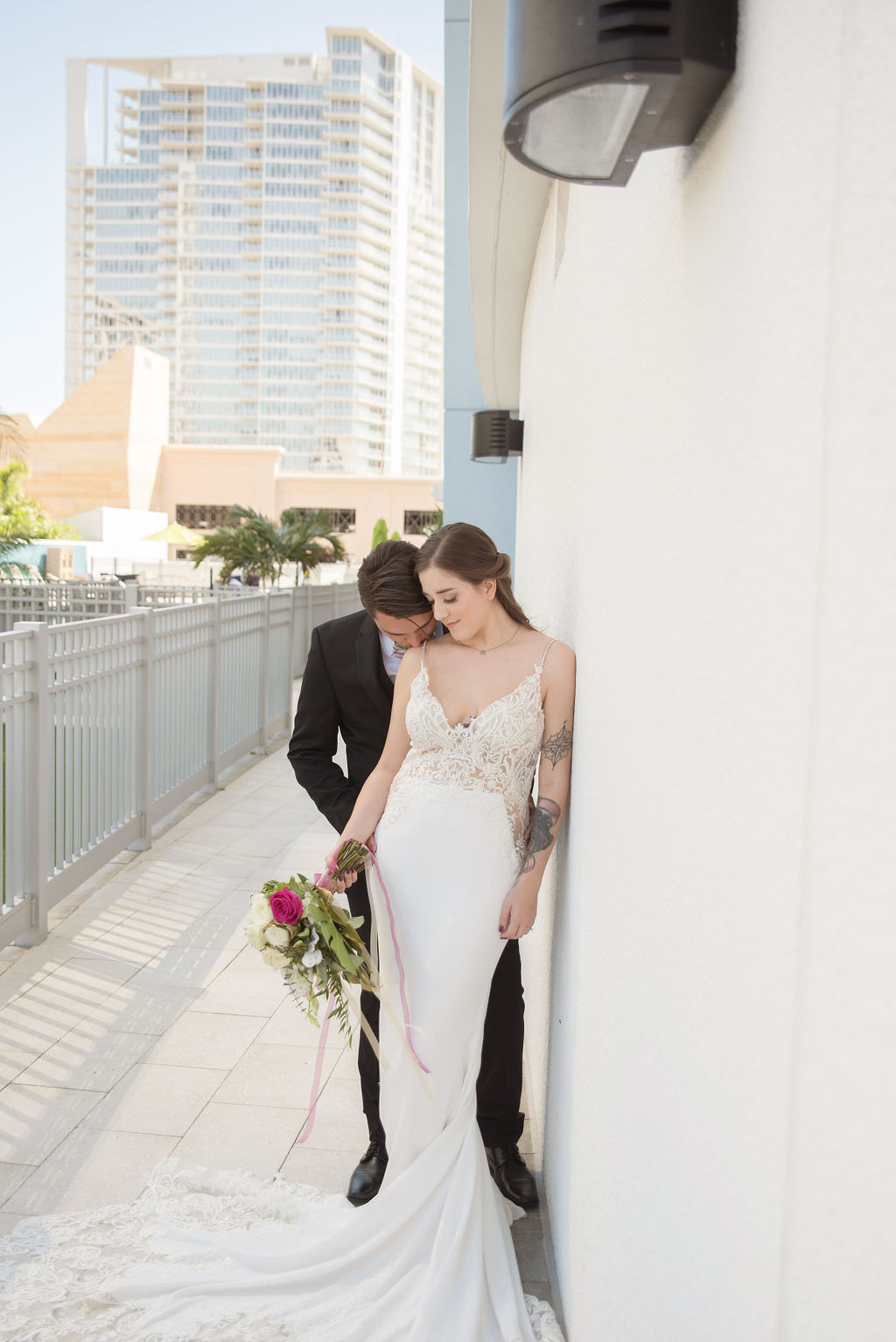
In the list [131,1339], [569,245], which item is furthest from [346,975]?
[569,245]

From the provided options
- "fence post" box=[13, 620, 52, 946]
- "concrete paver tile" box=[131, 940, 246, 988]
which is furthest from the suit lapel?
"fence post" box=[13, 620, 52, 946]

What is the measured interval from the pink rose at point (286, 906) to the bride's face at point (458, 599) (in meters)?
0.79

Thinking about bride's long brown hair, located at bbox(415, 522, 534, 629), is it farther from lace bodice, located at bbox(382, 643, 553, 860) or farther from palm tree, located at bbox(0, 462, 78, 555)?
palm tree, located at bbox(0, 462, 78, 555)

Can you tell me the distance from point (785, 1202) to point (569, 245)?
2687 millimetres

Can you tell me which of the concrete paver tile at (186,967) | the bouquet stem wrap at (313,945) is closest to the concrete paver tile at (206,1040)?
the concrete paver tile at (186,967)

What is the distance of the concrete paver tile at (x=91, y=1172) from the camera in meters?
3.22

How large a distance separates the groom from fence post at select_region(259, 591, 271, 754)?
23.8 feet

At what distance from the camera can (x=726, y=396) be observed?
1.27 m

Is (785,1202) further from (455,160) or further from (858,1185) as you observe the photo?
(455,160)

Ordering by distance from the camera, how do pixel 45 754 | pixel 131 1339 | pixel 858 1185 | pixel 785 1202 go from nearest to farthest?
pixel 858 1185
pixel 785 1202
pixel 131 1339
pixel 45 754

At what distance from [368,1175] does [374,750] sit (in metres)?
1.28

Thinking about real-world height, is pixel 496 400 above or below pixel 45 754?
above

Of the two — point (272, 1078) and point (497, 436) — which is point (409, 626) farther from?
point (497, 436)

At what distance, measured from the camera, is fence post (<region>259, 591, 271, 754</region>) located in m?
10.9
